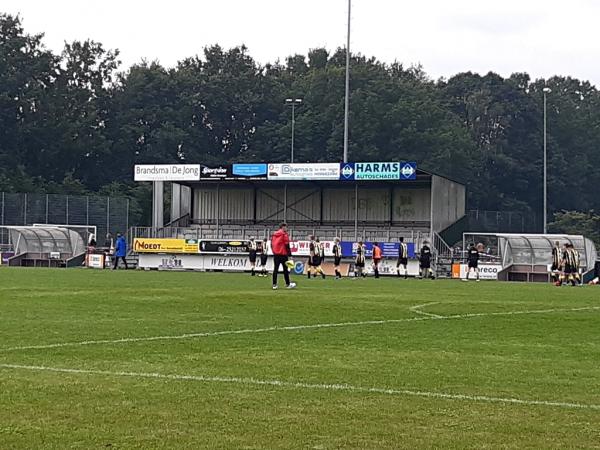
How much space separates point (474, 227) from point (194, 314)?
70.3m

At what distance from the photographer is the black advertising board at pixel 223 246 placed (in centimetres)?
6228

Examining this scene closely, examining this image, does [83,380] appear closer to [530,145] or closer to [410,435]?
[410,435]

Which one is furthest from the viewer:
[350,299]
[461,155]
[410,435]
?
[461,155]

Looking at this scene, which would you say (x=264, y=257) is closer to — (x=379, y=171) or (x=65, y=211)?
(x=379, y=171)

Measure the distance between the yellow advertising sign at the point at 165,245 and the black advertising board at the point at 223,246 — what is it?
0.52 metres

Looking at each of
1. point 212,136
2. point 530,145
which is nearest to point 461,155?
point 530,145

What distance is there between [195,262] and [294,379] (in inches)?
2080

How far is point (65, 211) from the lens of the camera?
74.8 m

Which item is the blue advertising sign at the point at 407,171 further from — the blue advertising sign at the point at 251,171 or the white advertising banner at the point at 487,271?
the white advertising banner at the point at 487,271

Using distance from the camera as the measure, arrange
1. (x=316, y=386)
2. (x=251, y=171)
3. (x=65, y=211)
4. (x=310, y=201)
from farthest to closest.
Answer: (x=65, y=211) → (x=310, y=201) → (x=251, y=171) → (x=316, y=386)

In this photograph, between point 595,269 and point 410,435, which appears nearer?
point 410,435

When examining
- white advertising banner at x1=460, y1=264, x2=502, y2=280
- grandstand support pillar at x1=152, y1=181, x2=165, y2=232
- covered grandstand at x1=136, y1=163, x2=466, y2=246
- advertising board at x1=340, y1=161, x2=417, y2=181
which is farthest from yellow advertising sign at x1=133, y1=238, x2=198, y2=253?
white advertising banner at x1=460, y1=264, x2=502, y2=280

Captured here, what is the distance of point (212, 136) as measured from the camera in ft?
360

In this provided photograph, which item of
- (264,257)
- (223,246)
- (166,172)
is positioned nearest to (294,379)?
(264,257)
